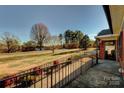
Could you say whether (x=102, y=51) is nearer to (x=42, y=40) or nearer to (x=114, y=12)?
(x=114, y=12)

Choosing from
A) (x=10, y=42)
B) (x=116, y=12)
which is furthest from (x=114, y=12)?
(x=10, y=42)

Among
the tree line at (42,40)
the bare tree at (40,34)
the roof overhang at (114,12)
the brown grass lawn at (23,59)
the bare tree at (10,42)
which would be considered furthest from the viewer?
the bare tree at (40,34)

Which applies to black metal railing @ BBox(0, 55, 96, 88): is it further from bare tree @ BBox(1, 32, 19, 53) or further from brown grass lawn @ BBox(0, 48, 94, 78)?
bare tree @ BBox(1, 32, 19, 53)

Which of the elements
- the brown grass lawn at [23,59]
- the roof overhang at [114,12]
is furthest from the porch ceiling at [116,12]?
the brown grass lawn at [23,59]

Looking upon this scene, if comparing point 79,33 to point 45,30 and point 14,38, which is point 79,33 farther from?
point 14,38

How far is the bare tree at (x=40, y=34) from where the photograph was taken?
1334 centimetres

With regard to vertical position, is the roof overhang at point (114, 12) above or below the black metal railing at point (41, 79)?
above

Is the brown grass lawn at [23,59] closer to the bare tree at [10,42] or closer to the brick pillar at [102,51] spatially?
the bare tree at [10,42]

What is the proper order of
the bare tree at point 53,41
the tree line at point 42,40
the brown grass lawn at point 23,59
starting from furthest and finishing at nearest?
1. the bare tree at point 53,41
2. the tree line at point 42,40
3. the brown grass lawn at point 23,59

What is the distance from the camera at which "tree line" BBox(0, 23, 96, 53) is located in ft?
31.7

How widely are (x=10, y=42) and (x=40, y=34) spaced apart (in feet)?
18.2

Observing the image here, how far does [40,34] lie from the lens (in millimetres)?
15188

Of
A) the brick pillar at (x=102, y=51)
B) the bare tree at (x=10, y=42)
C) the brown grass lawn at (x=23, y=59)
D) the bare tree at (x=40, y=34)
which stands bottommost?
the brown grass lawn at (x=23, y=59)
